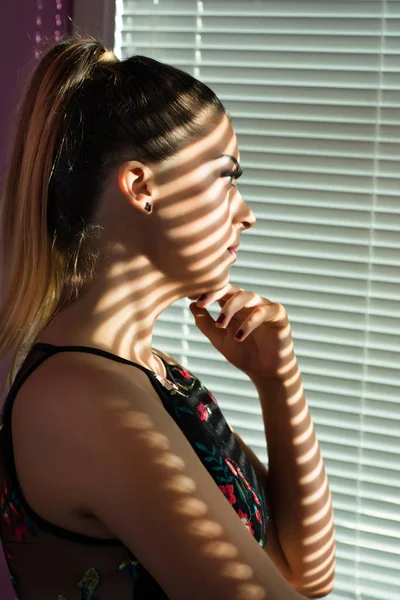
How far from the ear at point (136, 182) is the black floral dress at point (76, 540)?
213mm

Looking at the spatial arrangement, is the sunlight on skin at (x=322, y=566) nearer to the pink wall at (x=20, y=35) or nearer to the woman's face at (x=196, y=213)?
the woman's face at (x=196, y=213)

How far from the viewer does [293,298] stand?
172cm

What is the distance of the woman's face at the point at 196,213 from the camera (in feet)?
3.69

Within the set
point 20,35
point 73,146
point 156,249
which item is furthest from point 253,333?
point 20,35

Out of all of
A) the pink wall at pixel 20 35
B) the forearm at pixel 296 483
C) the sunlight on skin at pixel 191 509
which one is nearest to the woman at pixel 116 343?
the sunlight on skin at pixel 191 509

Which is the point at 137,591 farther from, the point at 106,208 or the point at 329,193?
the point at 329,193

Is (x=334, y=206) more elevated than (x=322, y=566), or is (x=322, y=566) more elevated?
(x=334, y=206)

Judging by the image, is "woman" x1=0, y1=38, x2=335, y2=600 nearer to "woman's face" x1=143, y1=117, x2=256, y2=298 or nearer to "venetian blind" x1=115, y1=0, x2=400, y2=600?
"woman's face" x1=143, y1=117, x2=256, y2=298

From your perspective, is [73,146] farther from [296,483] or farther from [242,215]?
[296,483]

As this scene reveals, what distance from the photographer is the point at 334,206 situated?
1658mm

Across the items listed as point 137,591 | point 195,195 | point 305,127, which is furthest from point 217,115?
point 137,591

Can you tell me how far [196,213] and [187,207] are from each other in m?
0.02

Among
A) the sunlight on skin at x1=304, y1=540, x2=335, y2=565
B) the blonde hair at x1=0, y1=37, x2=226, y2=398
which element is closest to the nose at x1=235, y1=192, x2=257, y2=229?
the blonde hair at x1=0, y1=37, x2=226, y2=398

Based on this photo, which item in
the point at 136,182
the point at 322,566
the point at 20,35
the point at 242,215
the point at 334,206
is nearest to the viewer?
the point at 136,182
